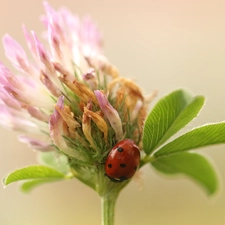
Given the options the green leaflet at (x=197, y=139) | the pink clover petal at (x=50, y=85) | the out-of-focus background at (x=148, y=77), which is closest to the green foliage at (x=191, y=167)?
the green leaflet at (x=197, y=139)

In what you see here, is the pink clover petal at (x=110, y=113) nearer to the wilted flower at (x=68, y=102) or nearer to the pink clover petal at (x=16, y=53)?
the wilted flower at (x=68, y=102)

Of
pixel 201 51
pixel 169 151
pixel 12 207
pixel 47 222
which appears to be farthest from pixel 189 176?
pixel 201 51

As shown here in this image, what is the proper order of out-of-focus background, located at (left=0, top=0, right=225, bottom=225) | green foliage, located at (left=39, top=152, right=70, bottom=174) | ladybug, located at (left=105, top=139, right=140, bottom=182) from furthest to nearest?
out-of-focus background, located at (left=0, top=0, right=225, bottom=225), green foliage, located at (left=39, top=152, right=70, bottom=174), ladybug, located at (left=105, top=139, right=140, bottom=182)

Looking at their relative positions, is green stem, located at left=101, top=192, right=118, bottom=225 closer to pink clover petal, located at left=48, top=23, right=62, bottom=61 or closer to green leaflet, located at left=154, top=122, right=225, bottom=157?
green leaflet, located at left=154, top=122, right=225, bottom=157

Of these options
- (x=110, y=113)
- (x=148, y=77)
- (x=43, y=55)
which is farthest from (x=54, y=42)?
(x=148, y=77)

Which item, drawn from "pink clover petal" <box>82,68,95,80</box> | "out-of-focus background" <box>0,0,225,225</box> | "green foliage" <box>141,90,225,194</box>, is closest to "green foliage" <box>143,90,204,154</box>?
"green foliage" <box>141,90,225,194</box>

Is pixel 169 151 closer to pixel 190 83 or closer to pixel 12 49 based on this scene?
pixel 12 49
